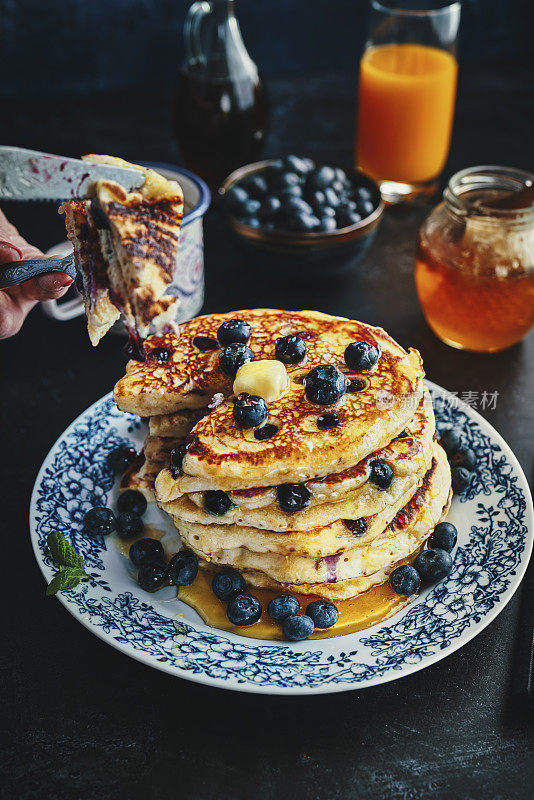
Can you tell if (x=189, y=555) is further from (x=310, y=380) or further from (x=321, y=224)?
(x=321, y=224)

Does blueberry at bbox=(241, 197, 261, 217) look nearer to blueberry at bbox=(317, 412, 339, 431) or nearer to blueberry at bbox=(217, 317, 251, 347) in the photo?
blueberry at bbox=(217, 317, 251, 347)

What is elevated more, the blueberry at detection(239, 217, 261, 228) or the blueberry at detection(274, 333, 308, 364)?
the blueberry at detection(274, 333, 308, 364)

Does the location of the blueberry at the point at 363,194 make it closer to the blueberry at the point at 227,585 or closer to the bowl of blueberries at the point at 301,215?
the bowl of blueberries at the point at 301,215

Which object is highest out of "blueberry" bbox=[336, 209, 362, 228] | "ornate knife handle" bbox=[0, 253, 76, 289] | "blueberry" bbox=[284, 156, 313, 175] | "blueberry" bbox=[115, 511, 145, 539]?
"ornate knife handle" bbox=[0, 253, 76, 289]

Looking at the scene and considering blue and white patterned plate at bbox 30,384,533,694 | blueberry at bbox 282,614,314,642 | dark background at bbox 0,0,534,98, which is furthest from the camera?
dark background at bbox 0,0,534,98

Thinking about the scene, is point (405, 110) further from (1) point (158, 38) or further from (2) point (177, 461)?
(2) point (177, 461)

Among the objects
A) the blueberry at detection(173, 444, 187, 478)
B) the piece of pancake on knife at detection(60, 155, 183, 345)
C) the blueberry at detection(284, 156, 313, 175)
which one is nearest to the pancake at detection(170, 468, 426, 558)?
the blueberry at detection(173, 444, 187, 478)

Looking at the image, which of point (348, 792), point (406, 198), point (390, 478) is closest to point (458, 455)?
point (390, 478)
